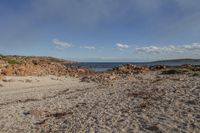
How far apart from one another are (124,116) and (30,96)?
11064mm

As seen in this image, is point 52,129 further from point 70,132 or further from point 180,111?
point 180,111

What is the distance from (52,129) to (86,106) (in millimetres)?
4027

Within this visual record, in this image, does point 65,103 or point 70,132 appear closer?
point 70,132

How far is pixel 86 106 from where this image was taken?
17.0 metres

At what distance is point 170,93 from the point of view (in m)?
18.5

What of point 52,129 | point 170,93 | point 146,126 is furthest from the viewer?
point 170,93

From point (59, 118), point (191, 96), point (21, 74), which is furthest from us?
point (21, 74)

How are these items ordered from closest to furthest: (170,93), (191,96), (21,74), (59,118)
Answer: (59,118)
(191,96)
(170,93)
(21,74)

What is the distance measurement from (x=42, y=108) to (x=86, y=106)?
2.49m

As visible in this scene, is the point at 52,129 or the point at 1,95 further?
the point at 1,95

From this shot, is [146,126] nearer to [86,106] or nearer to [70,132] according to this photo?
[70,132]

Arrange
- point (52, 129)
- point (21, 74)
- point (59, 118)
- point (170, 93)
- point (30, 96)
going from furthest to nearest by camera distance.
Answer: point (21, 74) → point (30, 96) → point (170, 93) → point (59, 118) → point (52, 129)

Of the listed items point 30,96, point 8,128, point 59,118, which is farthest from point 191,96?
point 30,96

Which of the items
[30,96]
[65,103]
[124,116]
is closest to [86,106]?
[65,103]
